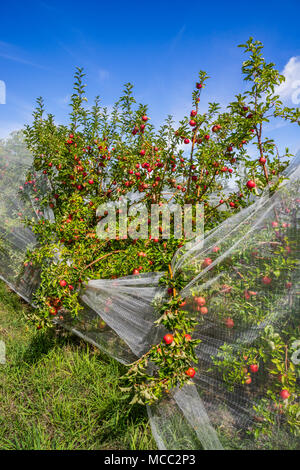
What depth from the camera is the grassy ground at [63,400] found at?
1.51 m

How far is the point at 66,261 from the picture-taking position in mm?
1873

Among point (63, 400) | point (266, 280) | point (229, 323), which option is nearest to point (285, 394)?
point (229, 323)

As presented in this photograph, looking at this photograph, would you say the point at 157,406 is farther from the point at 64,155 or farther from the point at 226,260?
the point at 64,155

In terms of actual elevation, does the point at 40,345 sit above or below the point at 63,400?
above

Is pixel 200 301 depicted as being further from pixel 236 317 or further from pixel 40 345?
pixel 40 345

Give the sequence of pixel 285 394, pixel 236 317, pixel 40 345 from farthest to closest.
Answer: pixel 40 345, pixel 236 317, pixel 285 394

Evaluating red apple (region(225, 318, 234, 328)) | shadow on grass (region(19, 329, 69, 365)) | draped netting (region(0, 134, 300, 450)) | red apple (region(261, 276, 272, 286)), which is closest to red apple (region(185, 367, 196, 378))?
draped netting (region(0, 134, 300, 450))

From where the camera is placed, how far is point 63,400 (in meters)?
1.77

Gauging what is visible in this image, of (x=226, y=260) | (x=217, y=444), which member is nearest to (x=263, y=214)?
(x=226, y=260)

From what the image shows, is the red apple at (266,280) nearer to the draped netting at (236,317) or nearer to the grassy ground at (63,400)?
the draped netting at (236,317)

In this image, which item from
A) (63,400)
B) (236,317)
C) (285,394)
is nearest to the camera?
(285,394)

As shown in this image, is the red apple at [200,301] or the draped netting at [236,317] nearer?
the draped netting at [236,317]

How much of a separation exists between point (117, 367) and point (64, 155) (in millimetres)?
2045

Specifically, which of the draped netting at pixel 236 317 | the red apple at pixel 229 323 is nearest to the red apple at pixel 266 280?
the draped netting at pixel 236 317
